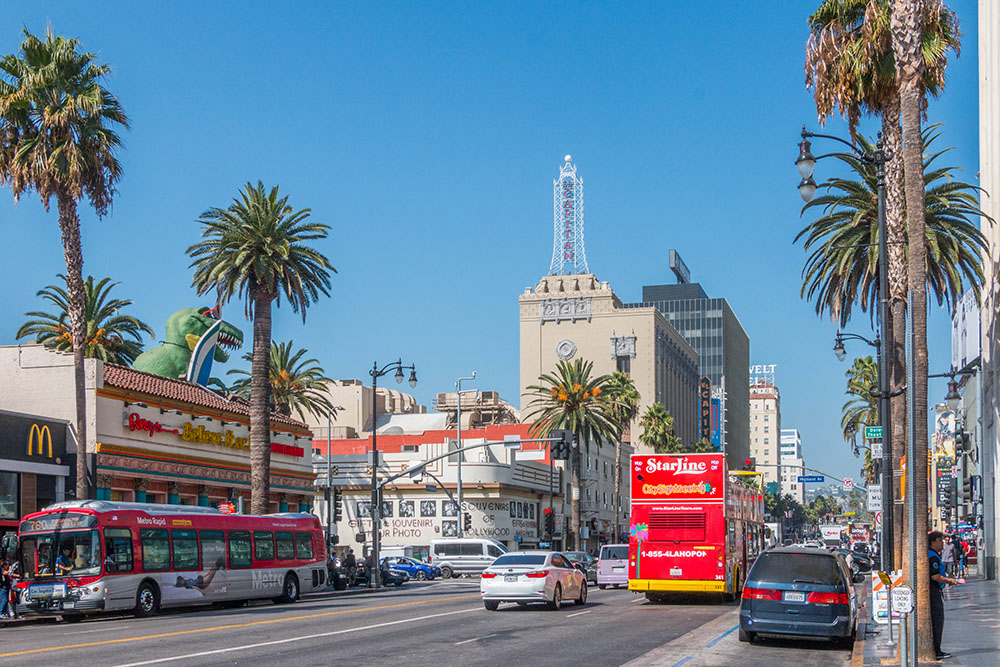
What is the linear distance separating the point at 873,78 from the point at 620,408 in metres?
58.8

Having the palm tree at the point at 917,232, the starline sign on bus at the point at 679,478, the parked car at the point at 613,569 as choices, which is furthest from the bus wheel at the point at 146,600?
the palm tree at the point at 917,232

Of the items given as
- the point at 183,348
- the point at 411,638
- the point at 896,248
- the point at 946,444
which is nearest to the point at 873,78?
the point at 896,248

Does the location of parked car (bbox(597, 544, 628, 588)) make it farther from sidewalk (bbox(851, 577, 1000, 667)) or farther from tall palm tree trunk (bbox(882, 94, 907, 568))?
tall palm tree trunk (bbox(882, 94, 907, 568))

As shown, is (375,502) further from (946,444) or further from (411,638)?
(946,444)

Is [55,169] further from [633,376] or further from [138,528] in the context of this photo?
[633,376]

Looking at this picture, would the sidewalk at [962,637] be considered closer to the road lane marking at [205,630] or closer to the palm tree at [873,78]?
the palm tree at [873,78]

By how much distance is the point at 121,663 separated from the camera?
16.0 m

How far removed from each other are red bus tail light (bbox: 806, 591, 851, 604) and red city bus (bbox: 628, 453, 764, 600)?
10.2m

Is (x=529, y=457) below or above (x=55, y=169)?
below

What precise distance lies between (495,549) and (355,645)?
38.6 metres

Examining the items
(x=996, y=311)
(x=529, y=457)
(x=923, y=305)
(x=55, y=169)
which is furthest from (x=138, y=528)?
(x=529, y=457)

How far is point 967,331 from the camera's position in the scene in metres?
67.2

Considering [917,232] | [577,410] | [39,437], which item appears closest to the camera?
[917,232]

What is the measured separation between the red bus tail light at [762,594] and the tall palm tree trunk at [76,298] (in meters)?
21.5
